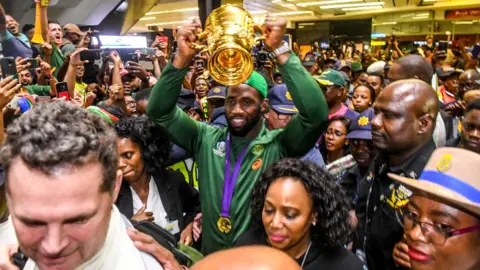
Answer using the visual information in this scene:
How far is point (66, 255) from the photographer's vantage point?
1010 millimetres

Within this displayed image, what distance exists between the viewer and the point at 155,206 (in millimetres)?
2416

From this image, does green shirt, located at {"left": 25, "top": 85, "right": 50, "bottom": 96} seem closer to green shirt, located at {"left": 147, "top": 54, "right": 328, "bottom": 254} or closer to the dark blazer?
the dark blazer

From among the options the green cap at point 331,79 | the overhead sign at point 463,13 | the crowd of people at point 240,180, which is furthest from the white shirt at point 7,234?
the overhead sign at point 463,13

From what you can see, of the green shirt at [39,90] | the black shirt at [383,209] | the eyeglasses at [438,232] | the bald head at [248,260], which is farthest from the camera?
the green shirt at [39,90]

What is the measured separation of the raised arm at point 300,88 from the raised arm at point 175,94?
39cm

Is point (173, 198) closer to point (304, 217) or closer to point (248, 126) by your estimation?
point (248, 126)

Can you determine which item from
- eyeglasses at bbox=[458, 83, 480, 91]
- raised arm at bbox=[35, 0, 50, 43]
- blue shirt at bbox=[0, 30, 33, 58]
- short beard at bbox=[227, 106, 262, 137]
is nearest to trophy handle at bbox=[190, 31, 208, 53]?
short beard at bbox=[227, 106, 262, 137]

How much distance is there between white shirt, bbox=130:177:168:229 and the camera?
2.39 m

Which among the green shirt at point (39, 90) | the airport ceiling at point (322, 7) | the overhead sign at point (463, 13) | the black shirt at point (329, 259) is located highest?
the airport ceiling at point (322, 7)

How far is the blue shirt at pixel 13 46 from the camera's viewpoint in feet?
15.3

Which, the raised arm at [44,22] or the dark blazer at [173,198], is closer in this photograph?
the dark blazer at [173,198]

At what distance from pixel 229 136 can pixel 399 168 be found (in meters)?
0.90

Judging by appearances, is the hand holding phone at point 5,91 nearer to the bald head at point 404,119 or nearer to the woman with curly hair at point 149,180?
the woman with curly hair at point 149,180

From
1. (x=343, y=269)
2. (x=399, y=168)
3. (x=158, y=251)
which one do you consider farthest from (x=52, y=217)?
(x=399, y=168)
